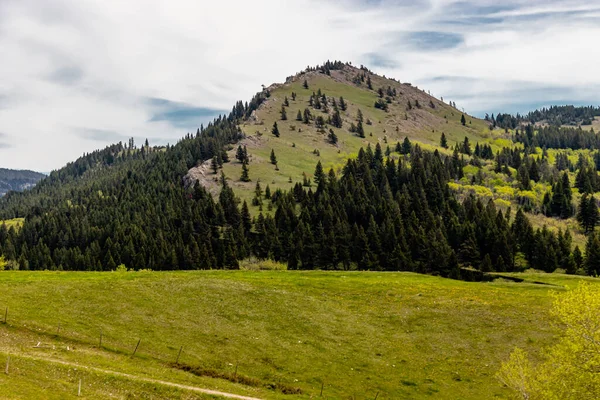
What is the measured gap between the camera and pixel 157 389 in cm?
3409

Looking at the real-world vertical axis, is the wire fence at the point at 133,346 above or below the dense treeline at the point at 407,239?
below

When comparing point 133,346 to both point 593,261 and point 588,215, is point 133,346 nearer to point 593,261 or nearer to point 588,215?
point 593,261

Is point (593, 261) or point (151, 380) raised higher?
point (593, 261)

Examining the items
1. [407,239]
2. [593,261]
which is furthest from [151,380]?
[593,261]

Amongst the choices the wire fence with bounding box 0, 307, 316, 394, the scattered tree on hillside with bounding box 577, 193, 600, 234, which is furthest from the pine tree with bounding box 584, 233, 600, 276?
the wire fence with bounding box 0, 307, 316, 394

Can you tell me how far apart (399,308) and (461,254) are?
93839 millimetres

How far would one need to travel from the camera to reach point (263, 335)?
53.5m

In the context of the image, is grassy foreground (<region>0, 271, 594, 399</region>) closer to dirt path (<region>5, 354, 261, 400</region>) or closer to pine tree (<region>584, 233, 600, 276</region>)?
dirt path (<region>5, 354, 261, 400</region>)

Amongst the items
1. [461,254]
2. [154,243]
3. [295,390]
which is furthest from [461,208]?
[295,390]

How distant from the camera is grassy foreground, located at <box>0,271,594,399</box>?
3916 centimetres

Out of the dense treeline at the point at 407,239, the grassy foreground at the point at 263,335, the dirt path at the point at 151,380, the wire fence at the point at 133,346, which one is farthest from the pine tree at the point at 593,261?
the dirt path at the point at 151,380

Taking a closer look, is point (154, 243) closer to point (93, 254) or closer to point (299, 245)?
point (93, 254)

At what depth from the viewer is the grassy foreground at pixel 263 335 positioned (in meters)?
39.2

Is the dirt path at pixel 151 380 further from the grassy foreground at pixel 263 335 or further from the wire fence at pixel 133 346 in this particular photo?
the wire fence at pixel 133 346
